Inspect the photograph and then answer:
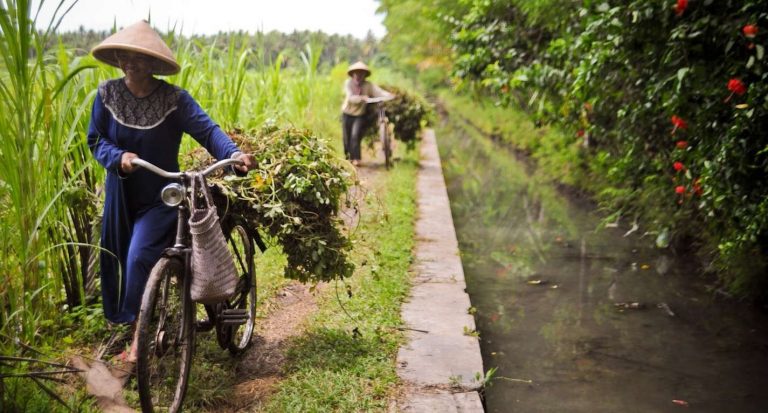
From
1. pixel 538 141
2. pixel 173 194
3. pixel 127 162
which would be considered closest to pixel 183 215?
pixel 173 194

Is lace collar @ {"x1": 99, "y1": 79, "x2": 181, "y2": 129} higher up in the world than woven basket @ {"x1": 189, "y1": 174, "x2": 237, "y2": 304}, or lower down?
higher up

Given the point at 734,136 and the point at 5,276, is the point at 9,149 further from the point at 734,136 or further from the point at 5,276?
the point at 734,136

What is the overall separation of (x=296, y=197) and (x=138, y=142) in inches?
32.9

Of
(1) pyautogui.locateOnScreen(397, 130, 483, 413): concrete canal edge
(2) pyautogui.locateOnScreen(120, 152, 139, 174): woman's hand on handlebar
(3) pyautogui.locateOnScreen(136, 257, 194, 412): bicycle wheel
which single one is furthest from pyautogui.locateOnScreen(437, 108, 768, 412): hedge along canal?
(2) pyautogui.locateOnScreen(120, 152, 139, 174): woman's hand on handlebar

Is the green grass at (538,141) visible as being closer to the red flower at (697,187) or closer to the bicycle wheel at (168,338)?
the red flower at (697,187)

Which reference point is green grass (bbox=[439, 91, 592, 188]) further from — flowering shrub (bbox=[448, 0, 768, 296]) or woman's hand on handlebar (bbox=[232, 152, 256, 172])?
woman's hand on handlebar (bbox=[232, 152, 256, 172])

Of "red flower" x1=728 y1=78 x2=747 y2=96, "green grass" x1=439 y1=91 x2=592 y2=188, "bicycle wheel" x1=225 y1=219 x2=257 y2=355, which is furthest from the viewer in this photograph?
"green grass" x1=439 y1=91 x2=592 y2=188

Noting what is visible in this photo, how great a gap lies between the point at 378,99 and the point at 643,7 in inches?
231

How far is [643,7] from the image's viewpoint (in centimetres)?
500

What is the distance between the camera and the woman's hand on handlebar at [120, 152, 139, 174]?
3.45 m

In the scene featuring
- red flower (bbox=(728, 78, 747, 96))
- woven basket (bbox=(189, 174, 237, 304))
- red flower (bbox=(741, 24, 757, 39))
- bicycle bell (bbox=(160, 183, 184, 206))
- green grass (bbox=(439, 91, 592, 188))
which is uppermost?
red flower (bbox=(741, 24, 757, 39))

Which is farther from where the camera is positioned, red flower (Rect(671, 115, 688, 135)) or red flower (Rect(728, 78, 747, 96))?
red flower (Rect(671, 115, 688, 135))

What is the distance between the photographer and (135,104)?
377cm

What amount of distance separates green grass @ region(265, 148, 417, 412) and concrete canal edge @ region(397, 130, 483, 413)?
0.10m
